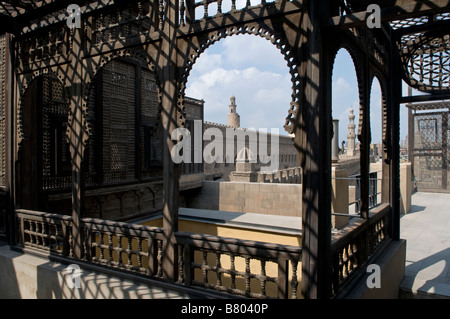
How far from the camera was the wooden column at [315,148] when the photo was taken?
121 inches


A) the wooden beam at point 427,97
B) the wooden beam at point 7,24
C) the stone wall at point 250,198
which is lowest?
the stone wall at point 250,198

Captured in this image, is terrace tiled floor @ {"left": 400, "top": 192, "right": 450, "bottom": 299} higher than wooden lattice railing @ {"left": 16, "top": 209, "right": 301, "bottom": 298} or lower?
lower

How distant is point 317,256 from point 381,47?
4.24 metres

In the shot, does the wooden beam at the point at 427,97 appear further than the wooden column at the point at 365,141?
Yes

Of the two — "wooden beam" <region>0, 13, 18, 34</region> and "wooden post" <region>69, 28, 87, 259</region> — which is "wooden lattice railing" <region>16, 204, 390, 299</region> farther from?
"wooden beam" <region>0, 13, 18, 34</region>

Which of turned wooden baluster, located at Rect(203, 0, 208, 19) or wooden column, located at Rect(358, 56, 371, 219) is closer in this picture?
turned wooden baluster, located at Rect(203, 0, 208, 19)

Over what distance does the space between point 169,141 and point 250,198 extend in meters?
7.53

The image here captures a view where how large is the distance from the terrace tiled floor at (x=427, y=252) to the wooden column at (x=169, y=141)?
3813 millimetres

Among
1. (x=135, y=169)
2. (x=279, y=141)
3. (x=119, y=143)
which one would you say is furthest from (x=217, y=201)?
(x=279, y=141)

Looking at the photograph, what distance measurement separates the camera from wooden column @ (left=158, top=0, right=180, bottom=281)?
12.8ft

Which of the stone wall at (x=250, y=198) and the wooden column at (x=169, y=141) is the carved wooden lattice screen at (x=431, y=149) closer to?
the stone wall at (x=250, y=198)

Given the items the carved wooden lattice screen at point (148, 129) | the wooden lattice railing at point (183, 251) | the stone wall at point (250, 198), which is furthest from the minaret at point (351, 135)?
the wooden lattice railing at point (183, 251)

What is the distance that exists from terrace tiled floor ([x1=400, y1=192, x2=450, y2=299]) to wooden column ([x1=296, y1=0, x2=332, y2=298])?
274 cm

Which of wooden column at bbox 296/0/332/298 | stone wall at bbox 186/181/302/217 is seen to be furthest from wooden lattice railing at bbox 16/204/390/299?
stone wall at bbox 186/181/302/217
